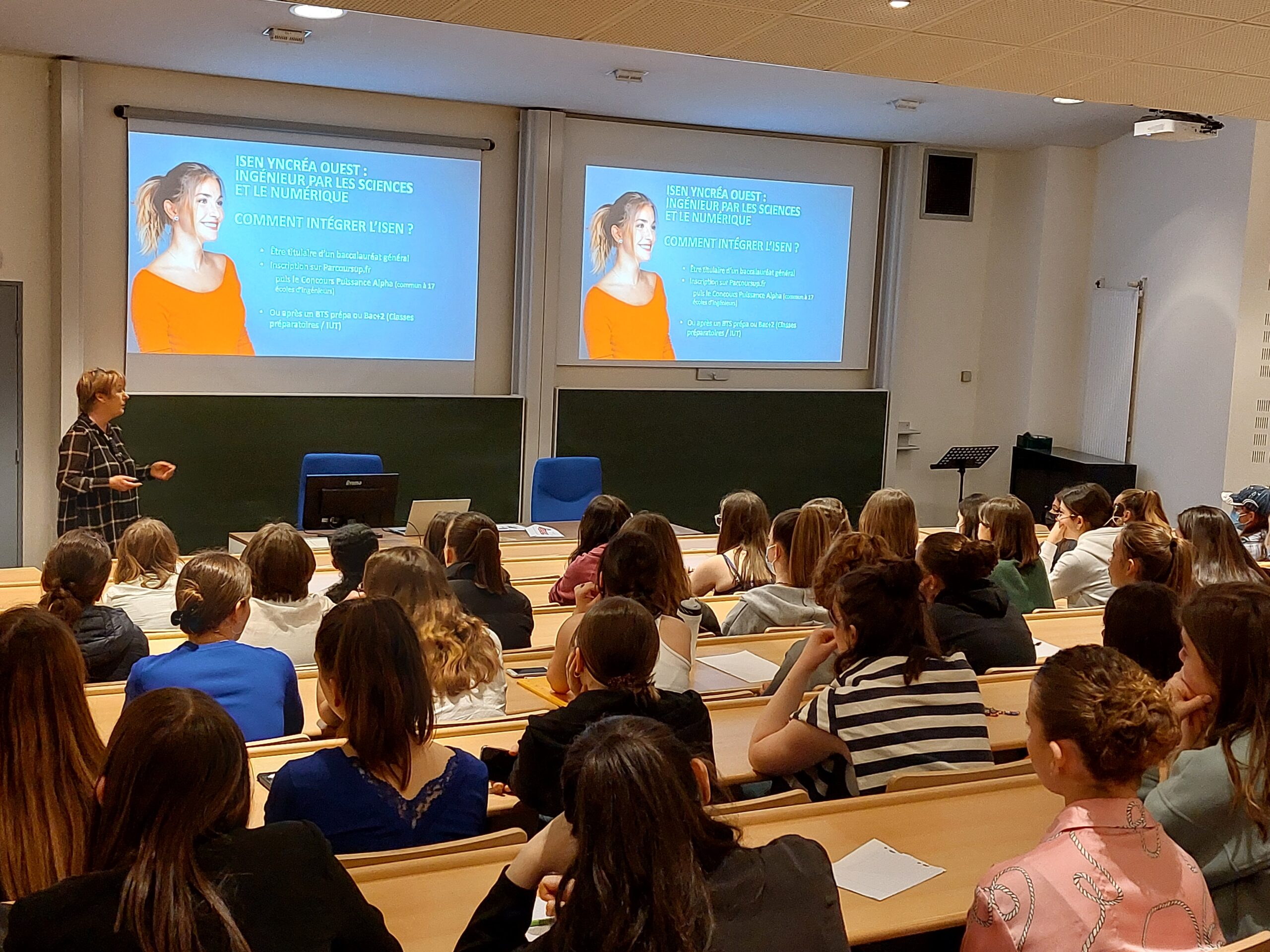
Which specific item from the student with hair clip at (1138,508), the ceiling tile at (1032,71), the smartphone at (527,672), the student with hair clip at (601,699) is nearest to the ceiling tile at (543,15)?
the ceiling tile at (1032,71)

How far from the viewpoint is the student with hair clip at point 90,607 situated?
329 centimetres

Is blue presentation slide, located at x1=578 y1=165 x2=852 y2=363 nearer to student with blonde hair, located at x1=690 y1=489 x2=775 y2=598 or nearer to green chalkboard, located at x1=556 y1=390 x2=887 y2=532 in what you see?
green chalkboard, located at x1=556 y1=390 x2=887 y2=532

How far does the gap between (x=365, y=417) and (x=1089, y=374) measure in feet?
18.6

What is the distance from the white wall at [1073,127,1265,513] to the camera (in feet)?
28.1

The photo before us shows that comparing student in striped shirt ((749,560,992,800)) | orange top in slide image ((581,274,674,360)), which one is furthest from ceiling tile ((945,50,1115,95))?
orange top in slide image ((581,274,674,360))

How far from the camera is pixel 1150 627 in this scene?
300 cm

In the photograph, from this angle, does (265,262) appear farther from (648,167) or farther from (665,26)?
(665,26)

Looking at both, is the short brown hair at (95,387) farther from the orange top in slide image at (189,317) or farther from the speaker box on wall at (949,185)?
the speaker box on wall at (949,185)

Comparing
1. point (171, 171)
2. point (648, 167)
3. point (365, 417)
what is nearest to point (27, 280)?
point (171, 171)

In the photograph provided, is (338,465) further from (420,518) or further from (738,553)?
(738,553)

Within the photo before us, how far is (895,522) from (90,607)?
3091 mm

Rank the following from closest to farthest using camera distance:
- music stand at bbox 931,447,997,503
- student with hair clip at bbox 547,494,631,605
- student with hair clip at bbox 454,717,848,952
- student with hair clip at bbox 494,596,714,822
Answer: student with hair clip at bbox 454,717,848,952, student with hair clip at bbox 494,596,714,822, student with hair clip at bbox 547,494,631,605, music stand at bbox 931,447,997,503

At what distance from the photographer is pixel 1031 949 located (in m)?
1.85

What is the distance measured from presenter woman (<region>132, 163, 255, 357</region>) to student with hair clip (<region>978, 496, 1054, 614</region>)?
16.5ft
